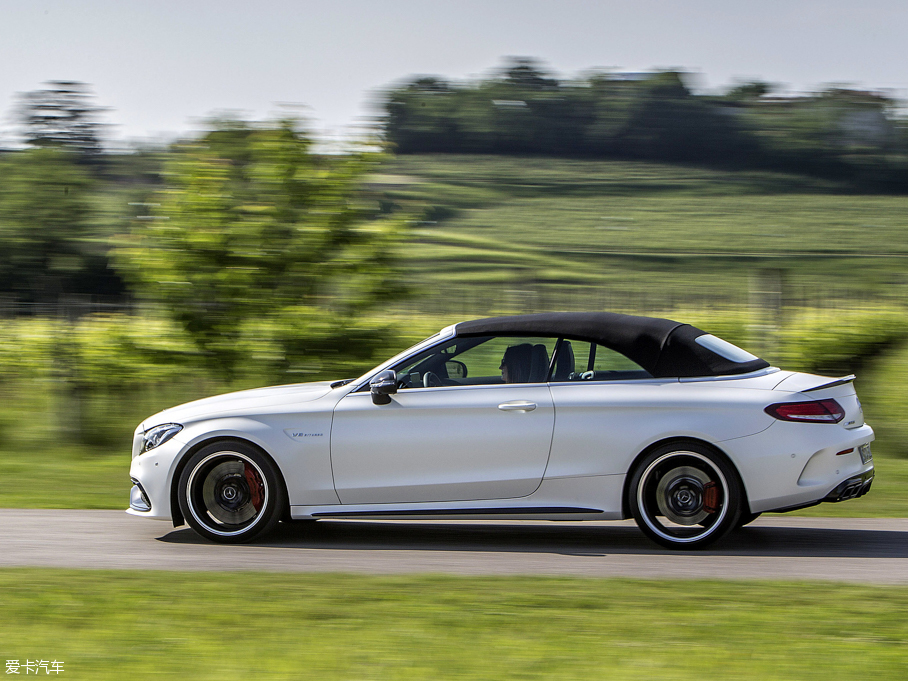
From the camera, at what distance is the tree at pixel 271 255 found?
41.7ft

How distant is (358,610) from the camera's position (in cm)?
473

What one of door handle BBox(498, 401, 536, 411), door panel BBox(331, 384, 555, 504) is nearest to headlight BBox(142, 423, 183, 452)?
door panel BBox(331, 384, 555, 504)

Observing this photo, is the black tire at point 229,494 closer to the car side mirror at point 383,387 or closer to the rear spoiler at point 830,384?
the car side mirror at point 383,387

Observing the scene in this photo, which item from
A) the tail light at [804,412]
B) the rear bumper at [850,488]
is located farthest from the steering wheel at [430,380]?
the rear bumper at [850,488]

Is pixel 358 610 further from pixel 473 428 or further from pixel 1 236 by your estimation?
pixel 1 236

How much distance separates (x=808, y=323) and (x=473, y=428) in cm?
856

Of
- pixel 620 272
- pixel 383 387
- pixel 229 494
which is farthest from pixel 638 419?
pixel 620 272

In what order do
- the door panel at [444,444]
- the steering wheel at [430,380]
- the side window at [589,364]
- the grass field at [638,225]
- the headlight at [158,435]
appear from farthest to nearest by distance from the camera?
the grass field at [638,225], the headlight at [158,435], the steering wheel at [430,380], the side window at [589,364], the door panel at [444,444]

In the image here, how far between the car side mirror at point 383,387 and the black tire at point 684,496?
1.59 meters

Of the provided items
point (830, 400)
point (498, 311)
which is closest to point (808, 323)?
point (498, 311)

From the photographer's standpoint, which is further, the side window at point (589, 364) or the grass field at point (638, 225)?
the grass field at point (638, 225)

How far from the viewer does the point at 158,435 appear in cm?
655

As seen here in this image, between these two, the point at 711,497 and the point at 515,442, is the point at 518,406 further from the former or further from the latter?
the point at 711,497

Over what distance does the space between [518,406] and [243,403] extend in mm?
1833
